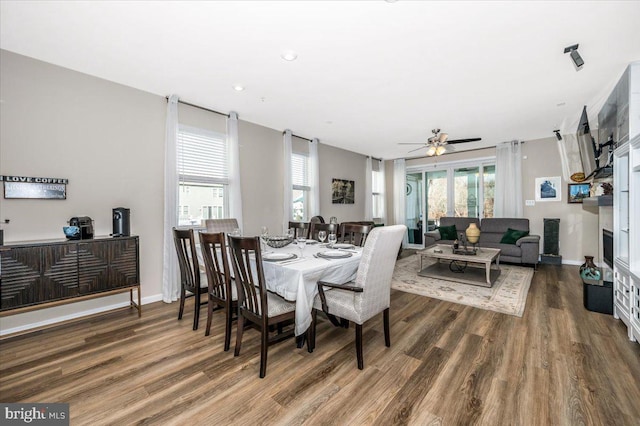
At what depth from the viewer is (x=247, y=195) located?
187 inches

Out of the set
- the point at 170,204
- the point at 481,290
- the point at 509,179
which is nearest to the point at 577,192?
the point at 509,179

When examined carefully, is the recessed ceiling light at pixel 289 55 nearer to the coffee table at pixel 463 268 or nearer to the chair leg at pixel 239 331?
the chair leg at pixel 239 331

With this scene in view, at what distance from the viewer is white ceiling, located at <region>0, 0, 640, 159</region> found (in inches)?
84.4

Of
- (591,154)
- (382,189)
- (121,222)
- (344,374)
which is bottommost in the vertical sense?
(344,374)

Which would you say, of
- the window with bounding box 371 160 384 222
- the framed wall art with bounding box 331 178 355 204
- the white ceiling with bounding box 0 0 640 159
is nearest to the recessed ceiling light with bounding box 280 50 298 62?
the white ceiling with bounding box 0 0 640 159

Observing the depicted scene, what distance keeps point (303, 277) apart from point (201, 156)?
3016 millimetres

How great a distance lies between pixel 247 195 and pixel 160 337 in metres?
2.58

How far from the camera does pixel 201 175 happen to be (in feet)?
13.7

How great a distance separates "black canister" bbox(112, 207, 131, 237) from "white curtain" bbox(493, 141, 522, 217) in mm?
7198

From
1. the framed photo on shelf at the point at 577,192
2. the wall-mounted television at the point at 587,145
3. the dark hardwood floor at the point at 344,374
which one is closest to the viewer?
the dark hardwood floor at the point at 344,374

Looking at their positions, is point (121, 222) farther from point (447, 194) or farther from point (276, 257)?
point (447, 194)

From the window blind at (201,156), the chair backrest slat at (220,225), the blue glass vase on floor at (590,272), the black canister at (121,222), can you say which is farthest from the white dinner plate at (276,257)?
the blue glass vase on floor at (590,272)

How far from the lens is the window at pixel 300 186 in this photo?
18.8ft

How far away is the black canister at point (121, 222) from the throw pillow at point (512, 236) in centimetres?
656
